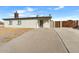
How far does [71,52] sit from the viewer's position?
8453 millimetres

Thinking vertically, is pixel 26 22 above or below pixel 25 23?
above

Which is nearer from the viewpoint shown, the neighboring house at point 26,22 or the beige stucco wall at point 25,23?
the neighboring house at point 26,22

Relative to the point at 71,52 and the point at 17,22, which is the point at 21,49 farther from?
the point at 17,22

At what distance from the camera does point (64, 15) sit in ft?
45.0

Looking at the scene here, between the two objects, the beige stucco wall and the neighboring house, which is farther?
the beige stucco wall
